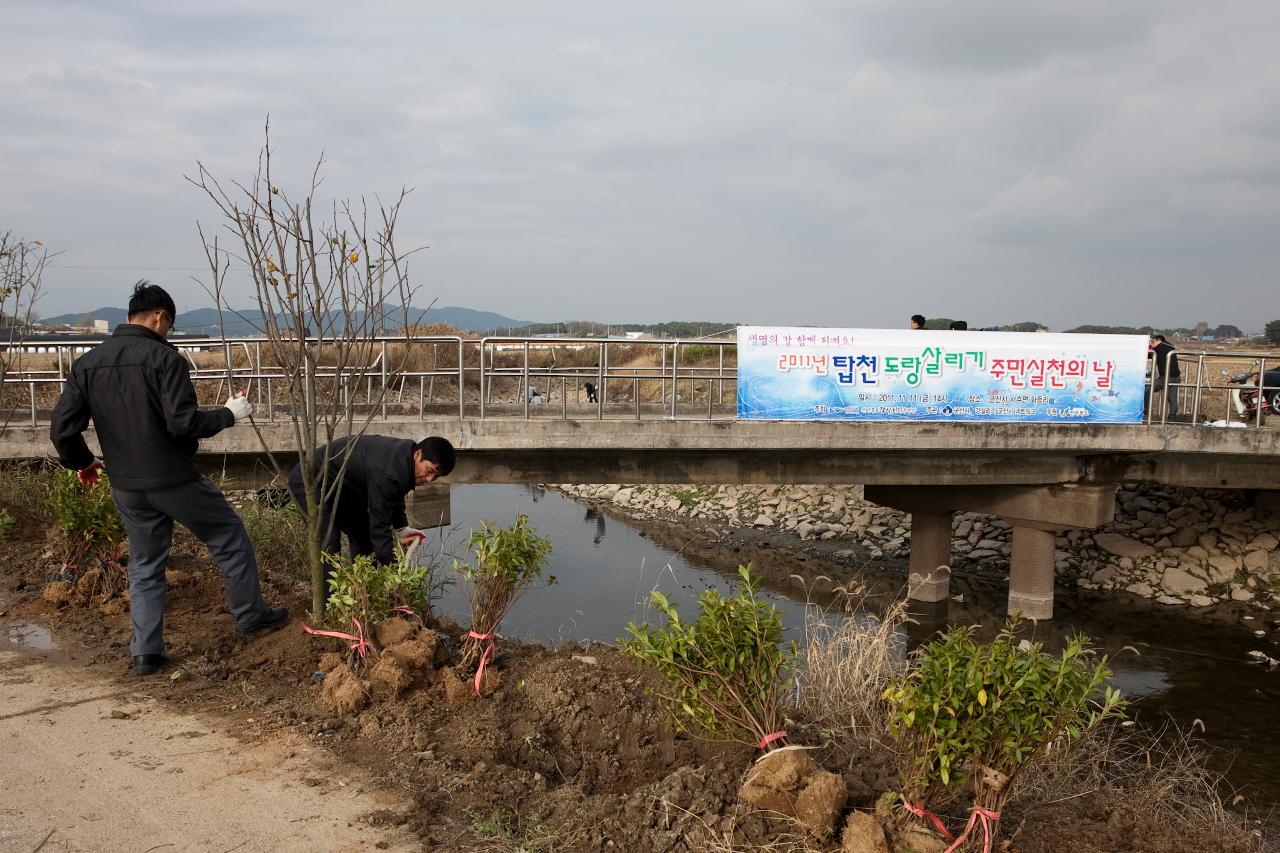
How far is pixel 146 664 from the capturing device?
484 centimetres

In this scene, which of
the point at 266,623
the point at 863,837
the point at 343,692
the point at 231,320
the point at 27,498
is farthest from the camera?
the point at 231,320

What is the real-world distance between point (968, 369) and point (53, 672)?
10.7 meters

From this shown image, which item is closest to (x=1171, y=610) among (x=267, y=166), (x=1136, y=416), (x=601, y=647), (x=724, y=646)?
(x=1136, y=416)

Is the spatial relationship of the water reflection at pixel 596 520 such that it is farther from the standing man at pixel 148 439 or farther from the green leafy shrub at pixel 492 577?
the standing man at pixel 148 439

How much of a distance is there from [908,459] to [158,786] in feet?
35.9

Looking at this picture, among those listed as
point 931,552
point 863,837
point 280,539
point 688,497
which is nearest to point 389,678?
point 863,837

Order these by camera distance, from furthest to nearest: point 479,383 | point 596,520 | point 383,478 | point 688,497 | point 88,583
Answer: point 688,497, point 596,520, point 479,383, point 88,583, point 383,478

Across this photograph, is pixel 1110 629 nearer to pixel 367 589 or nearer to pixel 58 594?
pixel 367 589

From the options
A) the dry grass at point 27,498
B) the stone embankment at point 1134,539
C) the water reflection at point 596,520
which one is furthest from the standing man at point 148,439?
the stone embankment at point 1134,539

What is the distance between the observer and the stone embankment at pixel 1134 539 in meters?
15.2

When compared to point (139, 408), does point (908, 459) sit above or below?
below

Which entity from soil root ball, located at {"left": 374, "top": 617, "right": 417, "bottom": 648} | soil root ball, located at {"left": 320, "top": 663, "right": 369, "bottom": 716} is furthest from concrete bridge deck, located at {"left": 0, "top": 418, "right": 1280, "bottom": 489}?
soil root ball, located at {"left": 320, "top": 663, "right": 369, "bottom": 716}

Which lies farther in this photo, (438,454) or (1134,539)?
(1134,539)

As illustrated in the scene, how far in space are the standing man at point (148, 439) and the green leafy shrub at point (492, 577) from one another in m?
1.44
